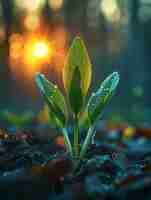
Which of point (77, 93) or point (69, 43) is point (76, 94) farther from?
point (69, 43)

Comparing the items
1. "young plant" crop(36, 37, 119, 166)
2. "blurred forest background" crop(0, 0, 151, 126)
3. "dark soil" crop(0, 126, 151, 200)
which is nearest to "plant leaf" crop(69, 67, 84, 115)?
"young plant" crop(36, 37, 119, 166)

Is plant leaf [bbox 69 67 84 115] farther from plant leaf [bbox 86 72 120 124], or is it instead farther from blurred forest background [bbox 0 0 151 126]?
blurred forest background [bbox 0 0 151 126]

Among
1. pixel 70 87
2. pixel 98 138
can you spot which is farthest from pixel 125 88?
pixel 70 87

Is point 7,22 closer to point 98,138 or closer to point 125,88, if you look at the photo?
point 125,88

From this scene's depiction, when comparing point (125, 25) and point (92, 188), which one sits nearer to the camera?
point (92, 188)

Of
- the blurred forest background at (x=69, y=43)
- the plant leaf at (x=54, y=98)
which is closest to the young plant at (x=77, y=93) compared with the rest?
the plant leaf at (x=54, y=98)

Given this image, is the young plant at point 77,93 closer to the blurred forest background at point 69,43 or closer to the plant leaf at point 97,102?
the plant leaf at point 97,102
